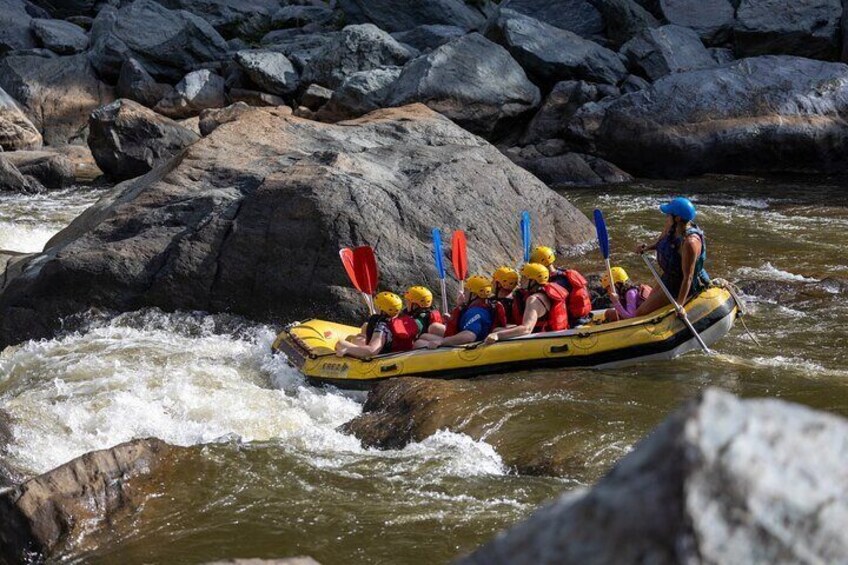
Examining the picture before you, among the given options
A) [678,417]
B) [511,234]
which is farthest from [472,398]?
[678,417]

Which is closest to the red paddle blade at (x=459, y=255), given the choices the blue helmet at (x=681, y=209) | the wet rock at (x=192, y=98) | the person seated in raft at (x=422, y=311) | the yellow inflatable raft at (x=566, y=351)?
the person seated in raft at (x=422, y=311)

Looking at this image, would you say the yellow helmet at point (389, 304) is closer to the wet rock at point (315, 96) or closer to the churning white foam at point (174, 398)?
the churning white foam at point (174, 398)

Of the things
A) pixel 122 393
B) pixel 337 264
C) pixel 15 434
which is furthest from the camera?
pixel 337 264

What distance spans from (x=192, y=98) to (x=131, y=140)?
4750 mm

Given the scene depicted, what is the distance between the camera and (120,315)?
9234 mm

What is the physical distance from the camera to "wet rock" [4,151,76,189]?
16516 millimetres

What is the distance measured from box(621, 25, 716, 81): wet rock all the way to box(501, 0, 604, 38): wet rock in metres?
2.45

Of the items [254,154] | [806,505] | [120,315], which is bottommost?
[120,315]

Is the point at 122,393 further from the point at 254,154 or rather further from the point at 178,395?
the point at 254,154

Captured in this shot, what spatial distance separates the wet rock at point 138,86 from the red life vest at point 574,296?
49.7 feet

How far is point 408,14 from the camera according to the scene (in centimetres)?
2517

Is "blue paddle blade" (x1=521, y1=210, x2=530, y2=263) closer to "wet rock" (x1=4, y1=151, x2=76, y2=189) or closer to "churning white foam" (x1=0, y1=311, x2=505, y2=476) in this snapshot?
"churning white foam" (x1=0, y1=311, x2=505, y2=476)

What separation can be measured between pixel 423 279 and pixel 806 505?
7.92 metres

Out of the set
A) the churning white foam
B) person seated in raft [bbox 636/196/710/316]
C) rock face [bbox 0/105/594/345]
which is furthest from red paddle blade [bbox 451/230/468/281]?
the churning white foam
